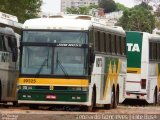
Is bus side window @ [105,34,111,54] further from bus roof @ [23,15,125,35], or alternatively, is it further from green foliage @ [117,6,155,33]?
green foliage @ [117,6,155,33]

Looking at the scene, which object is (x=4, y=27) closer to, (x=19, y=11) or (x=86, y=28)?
(x=86, y=28)

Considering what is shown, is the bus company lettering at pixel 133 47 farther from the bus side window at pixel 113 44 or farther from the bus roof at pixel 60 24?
the bus roof at pixel 60 24

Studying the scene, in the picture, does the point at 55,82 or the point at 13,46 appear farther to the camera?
the point at 13,46

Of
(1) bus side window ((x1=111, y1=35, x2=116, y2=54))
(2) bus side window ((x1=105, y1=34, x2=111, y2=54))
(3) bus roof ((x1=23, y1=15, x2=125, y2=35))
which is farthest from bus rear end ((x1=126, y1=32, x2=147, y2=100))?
(3) bus roof ((x1=23, y1=15, x2=125, y2=35))

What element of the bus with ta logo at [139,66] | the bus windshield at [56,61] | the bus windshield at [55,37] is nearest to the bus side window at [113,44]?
the bus windshield at [55,37]

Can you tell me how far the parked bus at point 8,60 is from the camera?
3253 centimetres

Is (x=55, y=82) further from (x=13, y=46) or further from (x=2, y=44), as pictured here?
(x=13, y=46)

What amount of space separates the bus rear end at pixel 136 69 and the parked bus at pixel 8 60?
8.93 metres

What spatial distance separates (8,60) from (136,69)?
10.8 meters

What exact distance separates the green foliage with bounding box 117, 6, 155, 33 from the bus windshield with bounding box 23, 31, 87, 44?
6507 centimetres

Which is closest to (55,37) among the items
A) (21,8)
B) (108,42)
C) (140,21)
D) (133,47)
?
(108,42)

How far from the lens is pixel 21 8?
193ft

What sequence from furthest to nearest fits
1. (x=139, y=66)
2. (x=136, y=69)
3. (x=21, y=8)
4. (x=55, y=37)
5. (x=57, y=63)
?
(x=21, y=8) < (x=139, y=66) < (x=136, y=69) < (x=55, y=37) < (x=57, y=63)

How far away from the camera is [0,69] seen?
106 ft
